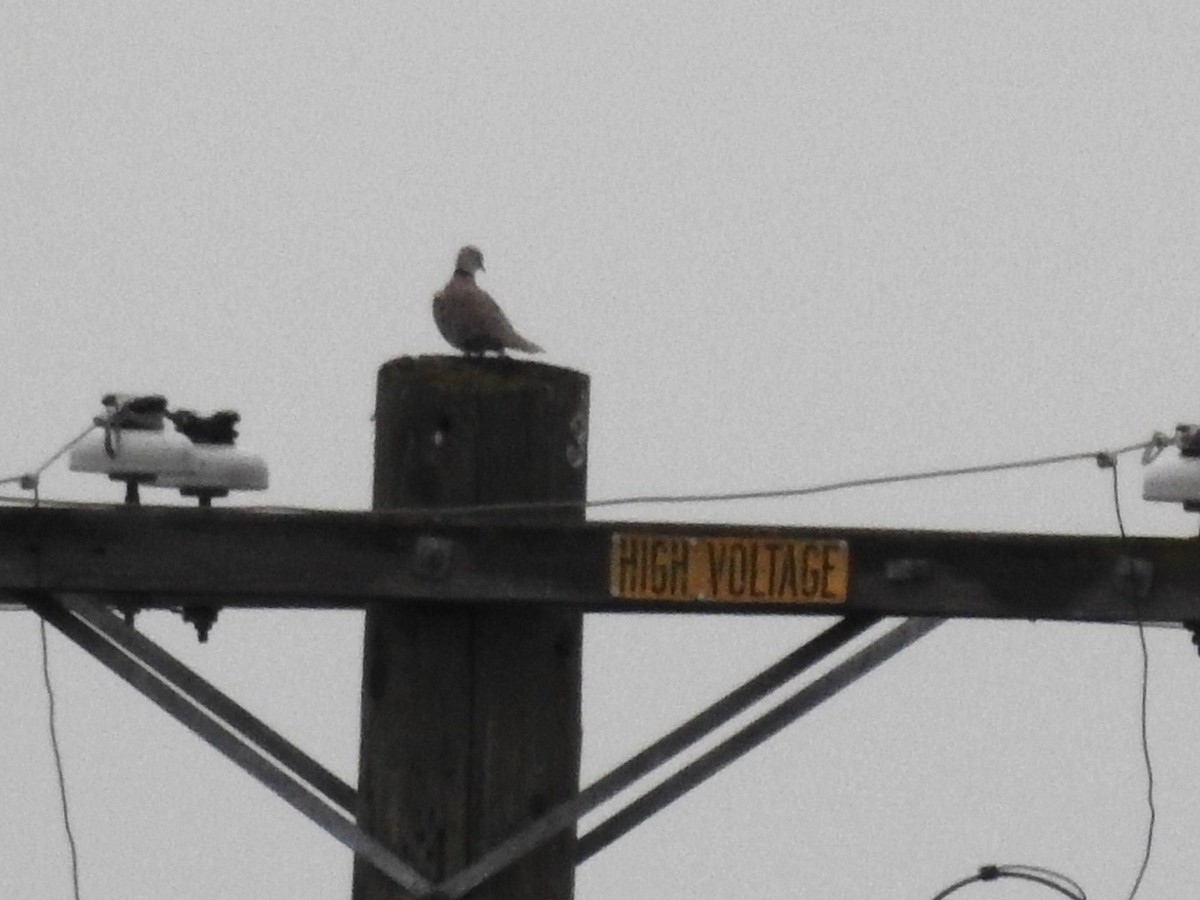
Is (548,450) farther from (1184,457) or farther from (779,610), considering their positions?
(1184,457)

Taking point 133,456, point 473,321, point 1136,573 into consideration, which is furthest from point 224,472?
point 1136,573

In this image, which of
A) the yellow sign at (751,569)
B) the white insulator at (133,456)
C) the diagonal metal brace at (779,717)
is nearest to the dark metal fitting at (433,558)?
the yellow sign at (751,569)

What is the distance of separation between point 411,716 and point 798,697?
85cm

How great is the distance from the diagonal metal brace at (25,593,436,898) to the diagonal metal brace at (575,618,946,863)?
534 millimetres

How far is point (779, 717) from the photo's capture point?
5.46m

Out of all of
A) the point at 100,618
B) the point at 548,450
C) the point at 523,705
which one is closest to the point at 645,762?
the point at 523,705

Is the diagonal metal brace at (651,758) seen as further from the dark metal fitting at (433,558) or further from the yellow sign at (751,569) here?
the dark metal fitting at (433,558)

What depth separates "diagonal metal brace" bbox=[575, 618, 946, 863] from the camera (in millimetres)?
5457

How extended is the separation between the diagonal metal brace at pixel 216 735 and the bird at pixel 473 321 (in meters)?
1.41

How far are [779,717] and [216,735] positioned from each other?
3.97ft

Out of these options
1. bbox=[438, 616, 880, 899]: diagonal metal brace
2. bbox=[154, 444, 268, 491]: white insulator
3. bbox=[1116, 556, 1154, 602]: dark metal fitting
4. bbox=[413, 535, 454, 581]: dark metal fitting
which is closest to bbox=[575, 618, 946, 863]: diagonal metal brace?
bbox=[438, 616, 880, 899]: diagonal metal brace

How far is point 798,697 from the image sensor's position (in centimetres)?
546

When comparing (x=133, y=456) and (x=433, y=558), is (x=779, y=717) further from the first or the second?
(x=133, y=456)

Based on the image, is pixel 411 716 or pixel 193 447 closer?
pixel 411 716
